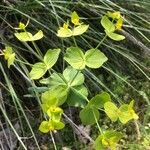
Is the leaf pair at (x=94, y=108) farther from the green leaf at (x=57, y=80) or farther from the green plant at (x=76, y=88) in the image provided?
the green leaf at (x=57, y=80)

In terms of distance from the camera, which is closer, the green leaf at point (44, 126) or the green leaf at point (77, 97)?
the green leaf at point (44, 126)

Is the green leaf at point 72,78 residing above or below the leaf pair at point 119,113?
above

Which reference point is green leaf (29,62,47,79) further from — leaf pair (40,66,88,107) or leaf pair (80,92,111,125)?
leaf pair (80,92,111,125)

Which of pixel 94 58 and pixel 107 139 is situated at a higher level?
pixel 94 58

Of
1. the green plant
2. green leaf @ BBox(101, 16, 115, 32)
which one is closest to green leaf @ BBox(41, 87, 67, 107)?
the green plant

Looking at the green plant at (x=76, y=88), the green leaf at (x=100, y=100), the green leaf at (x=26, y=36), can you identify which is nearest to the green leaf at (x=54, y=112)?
the green plant at (x=76, y=88)

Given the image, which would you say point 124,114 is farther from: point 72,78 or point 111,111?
point 72,78

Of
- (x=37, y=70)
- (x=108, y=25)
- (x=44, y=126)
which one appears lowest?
(x=44, y=126)

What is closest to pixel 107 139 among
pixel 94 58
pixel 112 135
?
pixel 112 135
